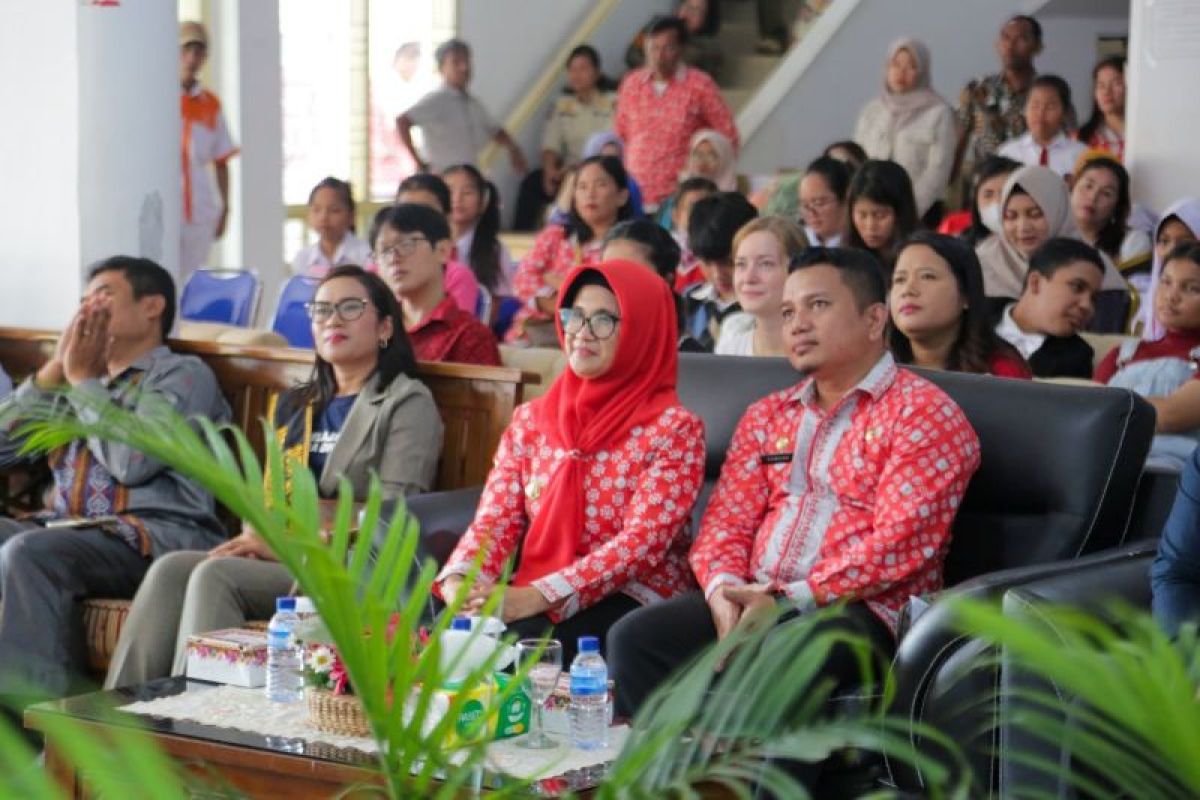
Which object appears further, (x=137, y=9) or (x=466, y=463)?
(x=137, y=9)

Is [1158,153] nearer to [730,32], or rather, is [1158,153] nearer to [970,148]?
[970,148]

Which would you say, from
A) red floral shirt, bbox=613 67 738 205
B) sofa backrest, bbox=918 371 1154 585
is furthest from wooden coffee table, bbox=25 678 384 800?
red floral shirt, bbox=613 67 738 205

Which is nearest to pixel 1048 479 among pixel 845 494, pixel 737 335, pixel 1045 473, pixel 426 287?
pixel 1045 473

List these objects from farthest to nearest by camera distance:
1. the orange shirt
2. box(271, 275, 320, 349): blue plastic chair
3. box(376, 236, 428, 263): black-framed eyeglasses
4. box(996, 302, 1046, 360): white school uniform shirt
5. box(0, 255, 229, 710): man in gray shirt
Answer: the orange shirt, box(271, 275, 320, 349): blue plastic chair, box(376, 236, 428, 263): black-framed eyeglasses, box(996, 302, 1046, 360): white school uniform shirt, box(0, 255, 229, 710): man in gray shirt

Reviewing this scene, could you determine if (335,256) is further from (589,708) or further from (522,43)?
(589,708)

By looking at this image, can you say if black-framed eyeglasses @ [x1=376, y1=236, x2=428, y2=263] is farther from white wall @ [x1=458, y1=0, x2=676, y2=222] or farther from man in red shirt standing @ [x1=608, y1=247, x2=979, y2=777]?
white wall @ [x1=458, y1=0, x2=676, y2=222]

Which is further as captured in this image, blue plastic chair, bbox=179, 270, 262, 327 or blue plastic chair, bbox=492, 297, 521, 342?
blue plastic chair, bbox=492, 297, 521, 342

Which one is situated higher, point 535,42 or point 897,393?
point 535,42

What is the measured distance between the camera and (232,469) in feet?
4.55

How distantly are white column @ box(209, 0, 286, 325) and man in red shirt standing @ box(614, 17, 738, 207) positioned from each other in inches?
63.4

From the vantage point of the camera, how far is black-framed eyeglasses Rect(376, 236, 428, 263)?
16.3ft

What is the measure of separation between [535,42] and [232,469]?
9569 millimetres

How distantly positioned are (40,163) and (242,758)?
9.48ft

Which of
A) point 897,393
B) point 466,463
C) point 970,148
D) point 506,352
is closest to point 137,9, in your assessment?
point 506,352
